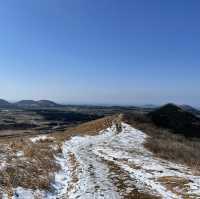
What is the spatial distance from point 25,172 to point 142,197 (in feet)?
28.0

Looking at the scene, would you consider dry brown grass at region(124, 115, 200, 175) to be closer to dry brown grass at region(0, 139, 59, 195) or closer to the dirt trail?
the dirt trail

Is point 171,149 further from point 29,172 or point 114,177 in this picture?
point 29,172

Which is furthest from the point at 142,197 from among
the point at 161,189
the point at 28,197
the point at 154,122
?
the point at 154,122

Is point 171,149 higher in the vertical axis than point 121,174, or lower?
lower

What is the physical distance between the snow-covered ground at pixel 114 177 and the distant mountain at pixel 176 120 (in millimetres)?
25117

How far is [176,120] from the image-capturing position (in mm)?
64562

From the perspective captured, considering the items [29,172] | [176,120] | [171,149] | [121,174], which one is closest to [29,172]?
[29,172]

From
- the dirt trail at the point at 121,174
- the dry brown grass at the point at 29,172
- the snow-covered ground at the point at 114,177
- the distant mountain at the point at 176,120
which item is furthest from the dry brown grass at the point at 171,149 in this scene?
the dry brown grass at the point at 29,172

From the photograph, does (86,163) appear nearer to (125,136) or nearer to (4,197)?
(4,197)

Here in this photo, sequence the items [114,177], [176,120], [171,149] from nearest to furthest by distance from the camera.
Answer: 1. [114,177]
2. [171,149]
3. [176,120]

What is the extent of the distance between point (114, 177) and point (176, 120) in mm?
45800

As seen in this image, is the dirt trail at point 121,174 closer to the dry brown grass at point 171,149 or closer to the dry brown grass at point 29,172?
the dry brown grass at point 171,149

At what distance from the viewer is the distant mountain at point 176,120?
59.2 m

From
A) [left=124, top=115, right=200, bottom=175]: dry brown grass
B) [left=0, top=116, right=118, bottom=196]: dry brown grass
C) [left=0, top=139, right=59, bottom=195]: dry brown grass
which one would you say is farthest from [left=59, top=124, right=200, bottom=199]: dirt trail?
[left=0, top=139, right=59, bottom=195]: dry brown grass
